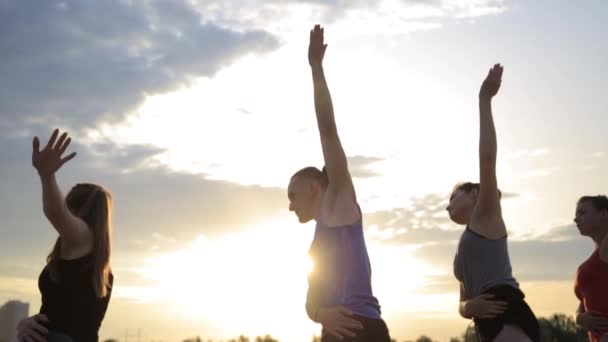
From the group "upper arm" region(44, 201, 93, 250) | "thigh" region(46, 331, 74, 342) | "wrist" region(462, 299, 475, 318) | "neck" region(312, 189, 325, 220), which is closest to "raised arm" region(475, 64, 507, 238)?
"wrist" region(462, 299, 475, 318)

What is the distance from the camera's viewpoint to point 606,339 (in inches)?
320

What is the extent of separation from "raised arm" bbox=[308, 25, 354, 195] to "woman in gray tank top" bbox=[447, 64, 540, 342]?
1.66 meters

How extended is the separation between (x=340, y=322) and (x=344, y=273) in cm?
33

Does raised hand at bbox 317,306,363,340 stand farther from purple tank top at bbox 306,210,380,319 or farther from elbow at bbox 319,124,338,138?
elbow at bbox 319,124,338,138

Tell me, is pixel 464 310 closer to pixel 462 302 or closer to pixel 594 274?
pixel 462 302

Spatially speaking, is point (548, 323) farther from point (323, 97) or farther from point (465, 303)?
point (323, 97)

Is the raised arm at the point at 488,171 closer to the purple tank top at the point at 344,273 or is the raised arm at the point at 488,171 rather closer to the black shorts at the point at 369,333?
the purple tank top at the point at 344,273

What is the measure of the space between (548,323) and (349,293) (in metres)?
17.2

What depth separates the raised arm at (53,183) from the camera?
5.14 metres

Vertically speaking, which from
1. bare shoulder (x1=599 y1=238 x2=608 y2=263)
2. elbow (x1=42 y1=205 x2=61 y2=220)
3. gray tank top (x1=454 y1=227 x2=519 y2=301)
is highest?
bare shoulder (x1=599 y1=238 x2=608 y2=263)

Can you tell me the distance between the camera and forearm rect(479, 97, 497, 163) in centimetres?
620

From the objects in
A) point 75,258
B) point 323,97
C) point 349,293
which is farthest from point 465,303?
point 75,258

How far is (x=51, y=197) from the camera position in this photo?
17.1 ft

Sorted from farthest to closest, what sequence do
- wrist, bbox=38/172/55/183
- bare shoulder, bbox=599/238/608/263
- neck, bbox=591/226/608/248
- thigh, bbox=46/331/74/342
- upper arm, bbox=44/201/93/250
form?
neck, bbox=591/226/608/248, bare shoulder, bbox=599/238/608/263, thigh, bbox=46/331/74/342, upper arm, bbox=44/201/93/250, wrist, bbox=38/172/55/183
